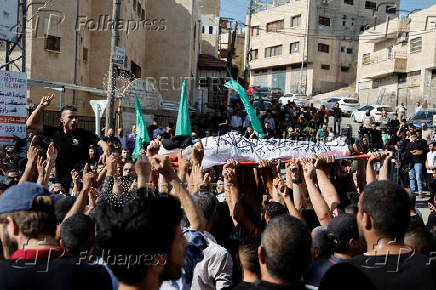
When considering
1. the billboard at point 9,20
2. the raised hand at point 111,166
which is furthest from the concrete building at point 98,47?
the raised hand at point 111,166

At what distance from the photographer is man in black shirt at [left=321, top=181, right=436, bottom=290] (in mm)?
2355

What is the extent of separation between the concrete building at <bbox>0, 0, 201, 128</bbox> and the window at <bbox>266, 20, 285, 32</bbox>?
20023 mm

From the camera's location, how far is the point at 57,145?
229 inches

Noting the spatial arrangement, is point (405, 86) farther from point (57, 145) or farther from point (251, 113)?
point (57, 145)

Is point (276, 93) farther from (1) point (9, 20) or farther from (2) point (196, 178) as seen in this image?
(2) point (196, 178)

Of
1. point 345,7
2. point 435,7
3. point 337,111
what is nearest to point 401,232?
point 337,111

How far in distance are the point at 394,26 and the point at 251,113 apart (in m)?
30.3

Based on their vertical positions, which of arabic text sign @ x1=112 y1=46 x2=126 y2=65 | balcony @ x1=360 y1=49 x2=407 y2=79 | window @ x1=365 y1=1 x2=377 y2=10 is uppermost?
window @ x1=365 y1=1 x2=377 y2=10

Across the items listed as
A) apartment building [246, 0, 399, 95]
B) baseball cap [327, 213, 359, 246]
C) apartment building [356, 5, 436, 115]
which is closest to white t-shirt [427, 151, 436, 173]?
baseball cap [327, 213, 359, 246]

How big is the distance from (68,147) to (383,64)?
34.6 m

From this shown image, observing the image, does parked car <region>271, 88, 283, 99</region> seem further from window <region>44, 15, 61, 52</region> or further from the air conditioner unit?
window <region>44, 15, 61, 52</region>

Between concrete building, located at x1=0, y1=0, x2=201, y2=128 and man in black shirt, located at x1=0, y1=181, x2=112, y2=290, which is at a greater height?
concrete building, located at x1=0, y1=0, x2=201, y2=128

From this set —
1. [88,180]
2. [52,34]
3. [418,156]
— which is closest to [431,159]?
[418,156]

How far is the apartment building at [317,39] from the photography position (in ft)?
149
